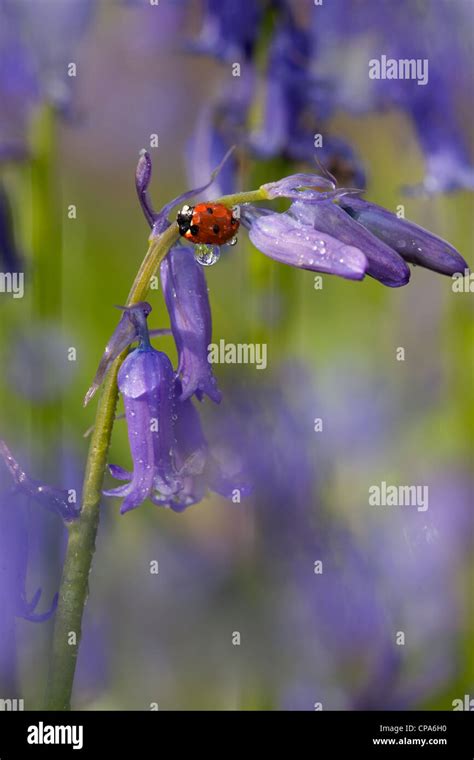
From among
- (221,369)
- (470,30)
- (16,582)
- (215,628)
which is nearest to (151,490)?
(16,582)

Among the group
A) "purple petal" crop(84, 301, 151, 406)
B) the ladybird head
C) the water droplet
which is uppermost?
the water droplet

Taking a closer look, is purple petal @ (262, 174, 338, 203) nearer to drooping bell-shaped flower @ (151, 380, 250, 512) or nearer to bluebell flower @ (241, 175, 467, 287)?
bluebell flower @ (241, 175, 467, 287)

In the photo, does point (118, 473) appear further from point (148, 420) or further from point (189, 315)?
point (189, 315)

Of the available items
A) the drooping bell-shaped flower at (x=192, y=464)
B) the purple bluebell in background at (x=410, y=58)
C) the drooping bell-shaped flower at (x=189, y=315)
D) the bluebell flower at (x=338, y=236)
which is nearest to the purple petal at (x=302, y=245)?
the bluebell flower at (x=338, y=236)

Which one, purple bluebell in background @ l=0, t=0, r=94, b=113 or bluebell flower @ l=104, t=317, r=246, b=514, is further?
purple bluebell in background @ l=0, t=0, r=94, b=113

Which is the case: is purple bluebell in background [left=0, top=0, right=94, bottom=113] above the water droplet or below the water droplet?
above

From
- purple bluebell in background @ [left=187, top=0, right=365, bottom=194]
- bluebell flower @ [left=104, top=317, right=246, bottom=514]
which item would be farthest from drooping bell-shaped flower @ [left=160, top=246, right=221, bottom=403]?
purple bluebell in background @ [left=187, top=0, right=365, bottom=194]
